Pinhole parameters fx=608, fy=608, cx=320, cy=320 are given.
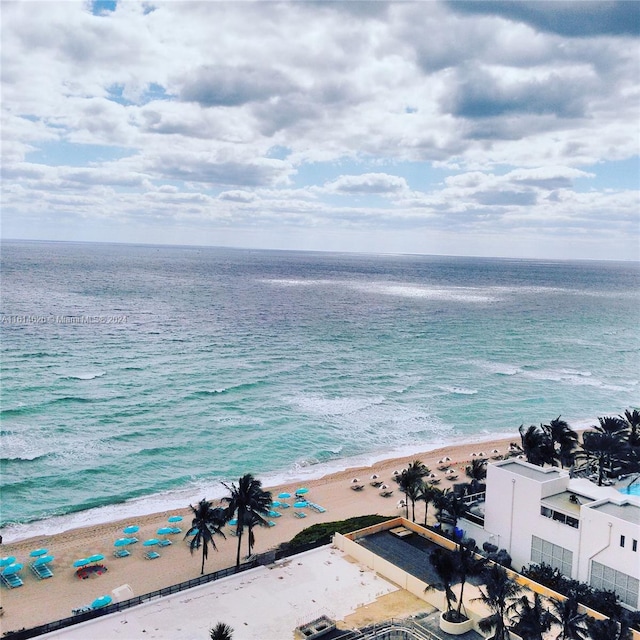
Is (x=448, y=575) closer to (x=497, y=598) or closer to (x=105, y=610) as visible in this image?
(x=497, y=598)

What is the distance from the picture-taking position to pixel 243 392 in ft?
253

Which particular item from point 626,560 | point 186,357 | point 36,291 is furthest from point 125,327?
point 626,560

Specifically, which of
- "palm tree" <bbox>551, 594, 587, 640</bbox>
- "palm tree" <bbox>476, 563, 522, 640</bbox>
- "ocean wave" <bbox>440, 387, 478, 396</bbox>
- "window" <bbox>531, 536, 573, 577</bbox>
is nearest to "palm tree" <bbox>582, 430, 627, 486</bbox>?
"window" <bbox>531, 536, 573, 577</bbox>

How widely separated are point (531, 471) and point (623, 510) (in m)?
5.59

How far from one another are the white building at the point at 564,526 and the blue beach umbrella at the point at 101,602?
2115 centimetres

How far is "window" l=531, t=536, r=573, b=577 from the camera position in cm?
3209

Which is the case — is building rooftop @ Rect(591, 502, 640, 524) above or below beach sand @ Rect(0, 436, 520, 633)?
above

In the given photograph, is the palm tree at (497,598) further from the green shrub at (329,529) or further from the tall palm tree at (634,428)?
the tall palm tree at (634,428)

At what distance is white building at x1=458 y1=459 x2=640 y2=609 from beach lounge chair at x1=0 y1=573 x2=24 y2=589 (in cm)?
2745

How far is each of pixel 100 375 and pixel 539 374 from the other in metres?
65.1

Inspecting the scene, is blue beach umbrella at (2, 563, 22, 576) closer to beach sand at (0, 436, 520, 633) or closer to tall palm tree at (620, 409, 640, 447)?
beach sand at (0, 436, 520, 633)

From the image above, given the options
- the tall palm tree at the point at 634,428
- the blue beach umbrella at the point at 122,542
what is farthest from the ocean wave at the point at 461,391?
the blue beach umbrella at the point at 122,542

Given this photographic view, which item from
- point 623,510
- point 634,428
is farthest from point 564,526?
point 634,428

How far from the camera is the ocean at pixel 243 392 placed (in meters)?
54.1
